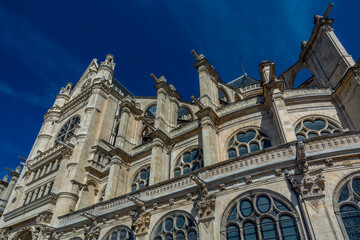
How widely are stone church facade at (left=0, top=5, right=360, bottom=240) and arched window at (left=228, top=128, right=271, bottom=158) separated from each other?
0.07 metres

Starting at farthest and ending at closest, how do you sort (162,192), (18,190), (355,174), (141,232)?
(18,190) → (162,192) → (141,232) → (355,174)

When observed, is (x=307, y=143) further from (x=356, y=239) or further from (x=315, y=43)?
(x=315, y=43)

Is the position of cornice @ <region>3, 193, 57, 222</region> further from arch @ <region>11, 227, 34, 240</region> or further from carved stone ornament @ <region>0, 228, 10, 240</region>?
arch @ <region>11, 227, 34, 240</region>

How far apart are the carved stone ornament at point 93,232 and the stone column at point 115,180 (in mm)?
2755

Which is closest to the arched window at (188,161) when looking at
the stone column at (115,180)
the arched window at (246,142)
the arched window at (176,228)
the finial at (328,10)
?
the arched window at (246,142)

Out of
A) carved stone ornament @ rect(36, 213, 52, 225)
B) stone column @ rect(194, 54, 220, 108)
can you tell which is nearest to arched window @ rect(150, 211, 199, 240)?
stone column @ rect(194, 54, 220, 108)

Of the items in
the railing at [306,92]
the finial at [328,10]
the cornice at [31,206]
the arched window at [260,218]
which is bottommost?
the arched window at [260,218]

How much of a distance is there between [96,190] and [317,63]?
19.3m

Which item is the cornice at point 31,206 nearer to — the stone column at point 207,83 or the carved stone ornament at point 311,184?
the stone column at point 207,83

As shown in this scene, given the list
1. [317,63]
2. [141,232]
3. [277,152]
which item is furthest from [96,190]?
[317,63]

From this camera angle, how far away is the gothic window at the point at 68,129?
27.5 m

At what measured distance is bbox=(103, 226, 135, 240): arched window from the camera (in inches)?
480

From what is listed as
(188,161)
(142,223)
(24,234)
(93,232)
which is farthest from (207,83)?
(24,234)

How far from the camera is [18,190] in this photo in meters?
25.6
